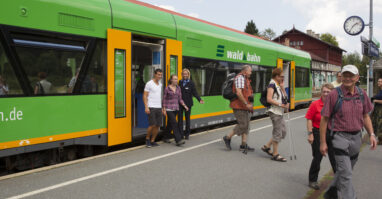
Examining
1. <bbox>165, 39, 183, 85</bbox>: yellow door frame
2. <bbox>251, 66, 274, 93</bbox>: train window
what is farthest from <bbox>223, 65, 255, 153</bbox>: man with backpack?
<bbox>251, 66, 274, 93</bbox>: train window

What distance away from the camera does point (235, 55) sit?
1120 centimetres

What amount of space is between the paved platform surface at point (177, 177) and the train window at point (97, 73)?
124 cm

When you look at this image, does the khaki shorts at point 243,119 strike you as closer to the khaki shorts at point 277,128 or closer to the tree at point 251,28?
the khaki shorts at point 277,128

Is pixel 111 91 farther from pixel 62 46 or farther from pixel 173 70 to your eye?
pixel 173 70

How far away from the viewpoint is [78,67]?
5973mm

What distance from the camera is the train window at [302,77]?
56.5 ft

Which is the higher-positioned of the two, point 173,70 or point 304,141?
point 173,70

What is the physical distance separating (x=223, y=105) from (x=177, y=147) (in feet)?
11.4

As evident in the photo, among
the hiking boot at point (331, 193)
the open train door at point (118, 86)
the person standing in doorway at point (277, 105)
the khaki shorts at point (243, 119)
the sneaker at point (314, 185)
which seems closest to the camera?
the hiking boot at point (331, 193)

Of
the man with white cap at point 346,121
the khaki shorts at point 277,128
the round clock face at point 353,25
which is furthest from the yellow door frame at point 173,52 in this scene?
the round clock face at point 353,25

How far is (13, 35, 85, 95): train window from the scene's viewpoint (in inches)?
205

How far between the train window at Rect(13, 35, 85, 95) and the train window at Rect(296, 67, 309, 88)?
13205 mm

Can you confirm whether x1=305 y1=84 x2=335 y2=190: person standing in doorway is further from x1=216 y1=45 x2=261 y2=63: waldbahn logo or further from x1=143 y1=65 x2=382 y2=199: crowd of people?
x1=216 y1=45 x2=261 y2=63: waldbahn logo

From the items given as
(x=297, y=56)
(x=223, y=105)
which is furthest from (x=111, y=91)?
(x=297, y=56)
